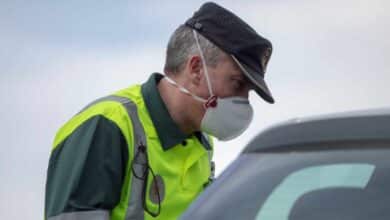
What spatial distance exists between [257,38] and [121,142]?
81cm

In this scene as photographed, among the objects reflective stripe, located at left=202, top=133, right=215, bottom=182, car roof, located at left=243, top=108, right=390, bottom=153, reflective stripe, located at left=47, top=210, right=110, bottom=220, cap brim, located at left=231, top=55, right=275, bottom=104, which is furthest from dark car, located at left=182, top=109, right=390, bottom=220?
reflective stripe, located at left=202, top=133, right=215, bottom=182

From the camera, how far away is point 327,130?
9.58 feet

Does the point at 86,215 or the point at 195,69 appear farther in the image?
the point at 195,69

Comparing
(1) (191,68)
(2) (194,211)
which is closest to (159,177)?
(1) (191,68)

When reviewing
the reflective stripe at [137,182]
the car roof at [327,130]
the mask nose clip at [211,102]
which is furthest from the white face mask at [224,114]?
the car roof at [327,130]

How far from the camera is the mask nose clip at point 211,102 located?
4.78m

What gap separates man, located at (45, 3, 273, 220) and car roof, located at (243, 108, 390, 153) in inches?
58.0

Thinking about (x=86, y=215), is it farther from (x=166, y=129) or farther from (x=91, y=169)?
(x=166, y=129)

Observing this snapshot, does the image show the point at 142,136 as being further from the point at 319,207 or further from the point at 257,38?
the point at 319,207

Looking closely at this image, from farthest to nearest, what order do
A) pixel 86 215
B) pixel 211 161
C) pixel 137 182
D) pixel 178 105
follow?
1. pixel 211 161
2. pixel 178 105
3. pixel 137 182
4. pixel 86 215

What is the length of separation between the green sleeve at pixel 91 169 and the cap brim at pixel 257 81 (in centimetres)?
62

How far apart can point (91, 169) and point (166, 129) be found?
390mm

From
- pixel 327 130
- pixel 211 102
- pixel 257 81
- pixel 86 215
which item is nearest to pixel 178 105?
pixel 211 102

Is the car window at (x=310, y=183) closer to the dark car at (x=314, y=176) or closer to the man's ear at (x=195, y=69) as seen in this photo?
the dark car at (x=314, y=176)
